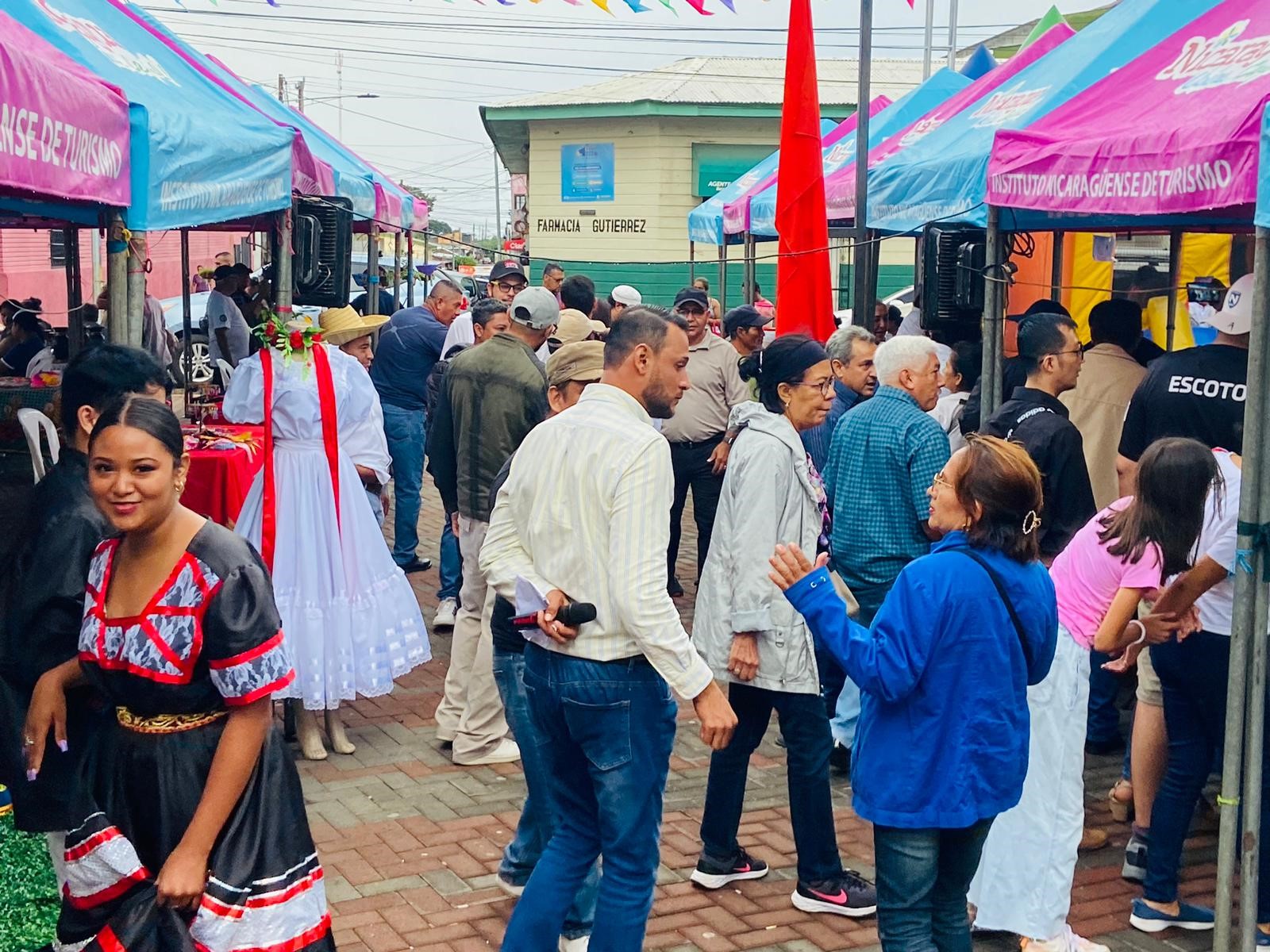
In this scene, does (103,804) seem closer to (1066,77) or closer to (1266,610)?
(1266,610)

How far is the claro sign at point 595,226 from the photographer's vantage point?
110 ft

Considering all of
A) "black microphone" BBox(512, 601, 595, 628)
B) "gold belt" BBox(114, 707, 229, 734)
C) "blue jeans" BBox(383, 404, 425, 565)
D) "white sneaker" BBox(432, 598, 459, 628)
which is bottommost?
"white sneaker" BBox(432, 598, 459, 628)

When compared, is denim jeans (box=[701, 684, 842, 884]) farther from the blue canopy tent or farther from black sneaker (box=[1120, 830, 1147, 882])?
the blue canopy tent

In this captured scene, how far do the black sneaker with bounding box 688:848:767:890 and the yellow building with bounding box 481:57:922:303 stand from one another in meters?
26.3

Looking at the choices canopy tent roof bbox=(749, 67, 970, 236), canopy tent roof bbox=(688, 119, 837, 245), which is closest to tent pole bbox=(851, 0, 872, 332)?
canopy tent roof bbox=(749, 67, 970, 236)

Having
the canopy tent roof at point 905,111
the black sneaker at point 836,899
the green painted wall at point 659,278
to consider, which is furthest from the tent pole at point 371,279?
the green painted wall at point 659,278

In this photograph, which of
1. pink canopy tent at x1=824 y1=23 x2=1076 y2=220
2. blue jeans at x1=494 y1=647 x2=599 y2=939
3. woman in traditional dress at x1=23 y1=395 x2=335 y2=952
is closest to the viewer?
woman in traditional dress at x1=23 y1=395 x2=335 y2=952

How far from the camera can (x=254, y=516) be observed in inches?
256

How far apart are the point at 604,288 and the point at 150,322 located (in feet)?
70.0

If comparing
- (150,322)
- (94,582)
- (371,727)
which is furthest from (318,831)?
(150,322)

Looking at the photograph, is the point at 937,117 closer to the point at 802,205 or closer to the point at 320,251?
the point at 802,205

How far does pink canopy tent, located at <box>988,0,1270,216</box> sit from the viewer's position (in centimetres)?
480

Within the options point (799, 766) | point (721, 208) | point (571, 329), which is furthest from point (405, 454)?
point (721, 208)

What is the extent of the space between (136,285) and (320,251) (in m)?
3.51
